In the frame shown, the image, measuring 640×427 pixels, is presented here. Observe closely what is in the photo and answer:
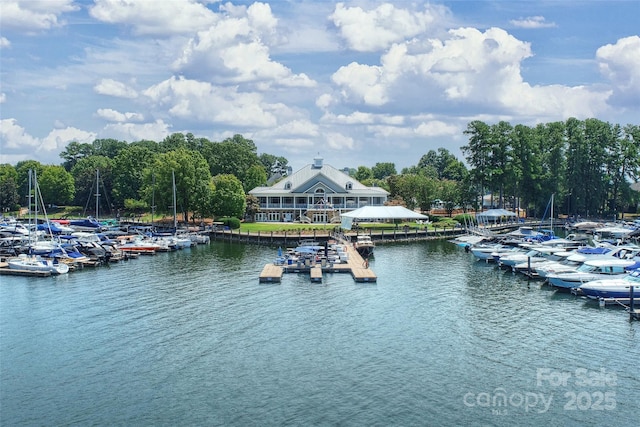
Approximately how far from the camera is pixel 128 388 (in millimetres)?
26219

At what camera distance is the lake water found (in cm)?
2408

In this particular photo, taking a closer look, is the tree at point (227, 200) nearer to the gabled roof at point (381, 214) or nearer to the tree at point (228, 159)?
the gabled roof at point (381, 214)

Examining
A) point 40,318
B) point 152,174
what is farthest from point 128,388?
point 152,174

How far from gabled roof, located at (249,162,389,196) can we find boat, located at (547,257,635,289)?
5750cm

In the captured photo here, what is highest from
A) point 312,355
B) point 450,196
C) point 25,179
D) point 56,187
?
point 25,179

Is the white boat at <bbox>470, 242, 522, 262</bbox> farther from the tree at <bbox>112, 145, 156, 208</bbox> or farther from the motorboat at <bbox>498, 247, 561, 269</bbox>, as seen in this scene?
the tree at <bbox>112, 145, 156, 208</bbox>

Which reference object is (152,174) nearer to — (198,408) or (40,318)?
(40,318)

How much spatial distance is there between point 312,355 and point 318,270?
69.3ft

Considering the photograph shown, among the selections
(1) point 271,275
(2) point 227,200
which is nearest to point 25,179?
(2) point 227,200

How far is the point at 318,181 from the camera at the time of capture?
101 meters

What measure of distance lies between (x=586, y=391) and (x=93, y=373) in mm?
21230

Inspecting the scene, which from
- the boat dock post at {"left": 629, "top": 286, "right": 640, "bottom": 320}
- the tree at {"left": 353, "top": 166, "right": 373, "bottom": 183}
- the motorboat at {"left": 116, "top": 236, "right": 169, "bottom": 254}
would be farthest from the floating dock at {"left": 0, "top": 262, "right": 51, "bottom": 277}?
the tree at {"left": 353, "top": 166, "right": 373, "bottom": 183}

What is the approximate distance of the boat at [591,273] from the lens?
44.4 meters

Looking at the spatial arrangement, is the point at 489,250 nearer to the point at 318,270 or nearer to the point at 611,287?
the point at 318,270
